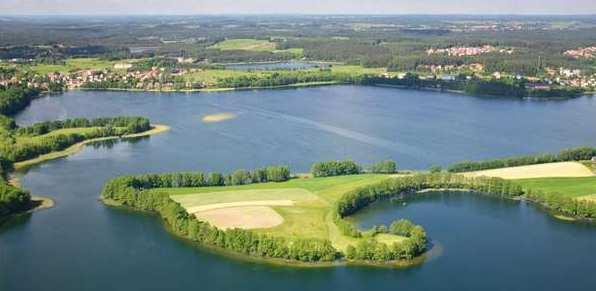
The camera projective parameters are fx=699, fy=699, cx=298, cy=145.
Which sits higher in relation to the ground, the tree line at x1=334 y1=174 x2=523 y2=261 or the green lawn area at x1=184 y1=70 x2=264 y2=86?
the green lawn area at x1=184 y1=70 x2=264 y2=86

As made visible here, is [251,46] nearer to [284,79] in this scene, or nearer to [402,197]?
[284,79]

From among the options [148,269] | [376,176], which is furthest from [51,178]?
[376,176]

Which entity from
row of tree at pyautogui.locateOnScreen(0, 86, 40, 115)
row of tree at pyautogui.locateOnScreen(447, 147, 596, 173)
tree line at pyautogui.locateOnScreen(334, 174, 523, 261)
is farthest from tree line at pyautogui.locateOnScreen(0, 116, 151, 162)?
row of tree at pyautogui.locateOnScreen(447, 147, 596, 173)

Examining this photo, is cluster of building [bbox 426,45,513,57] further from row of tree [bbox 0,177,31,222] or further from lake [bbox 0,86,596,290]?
row of tree [bbox 0,177,31,222]

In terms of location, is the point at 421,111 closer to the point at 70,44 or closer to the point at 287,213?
the point at 287,213

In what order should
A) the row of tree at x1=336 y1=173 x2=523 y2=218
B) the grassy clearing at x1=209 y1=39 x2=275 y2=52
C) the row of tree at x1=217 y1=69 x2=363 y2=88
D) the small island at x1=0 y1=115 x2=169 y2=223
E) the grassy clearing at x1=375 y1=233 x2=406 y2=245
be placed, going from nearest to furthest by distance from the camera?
the grassy clearing at x1=375 y1=233 x2=406 y2=245, the small island at x1=0 y1=115 x2=169 y2=223, the row of tree at x1=336 y1=173 x2=523 y2=218, the row of tree at x1=217 y1=69 x2=363 y2=88, the grassy clearing at x1=209 y1=39 x2=275 y2=52

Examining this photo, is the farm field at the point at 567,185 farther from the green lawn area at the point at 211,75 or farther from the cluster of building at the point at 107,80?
the green lawn area at the point at 211,75
